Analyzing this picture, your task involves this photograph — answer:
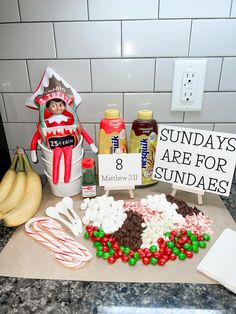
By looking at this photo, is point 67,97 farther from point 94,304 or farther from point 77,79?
point 94,304

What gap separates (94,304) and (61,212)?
0.27m

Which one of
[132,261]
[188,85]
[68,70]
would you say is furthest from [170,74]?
[132,261]

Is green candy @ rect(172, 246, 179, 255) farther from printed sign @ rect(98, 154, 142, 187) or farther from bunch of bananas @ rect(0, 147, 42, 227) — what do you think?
bunch of bananas @ rect(0, 147, 42, 227)

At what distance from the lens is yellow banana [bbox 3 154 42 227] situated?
0.57 m

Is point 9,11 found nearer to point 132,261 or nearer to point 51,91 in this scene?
point 51,91

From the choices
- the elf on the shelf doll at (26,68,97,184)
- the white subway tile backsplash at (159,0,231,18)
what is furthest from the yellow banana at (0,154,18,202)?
the white subway tile backsplash at (159,0,231,18)

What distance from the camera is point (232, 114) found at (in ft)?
2.49

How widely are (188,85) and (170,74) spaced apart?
6 centimetres

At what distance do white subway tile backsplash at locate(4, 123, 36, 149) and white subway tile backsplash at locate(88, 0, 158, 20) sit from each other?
14.9 inches

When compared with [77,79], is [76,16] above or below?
above

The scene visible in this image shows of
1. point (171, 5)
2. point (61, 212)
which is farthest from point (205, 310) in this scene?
point (171, 5)

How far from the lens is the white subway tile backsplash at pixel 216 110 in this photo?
2.42ft

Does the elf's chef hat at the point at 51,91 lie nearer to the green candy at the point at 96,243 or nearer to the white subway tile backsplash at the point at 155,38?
the white subway tile backsplash at the point at 155,38

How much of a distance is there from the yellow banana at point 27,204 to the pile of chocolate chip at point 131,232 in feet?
0.74
